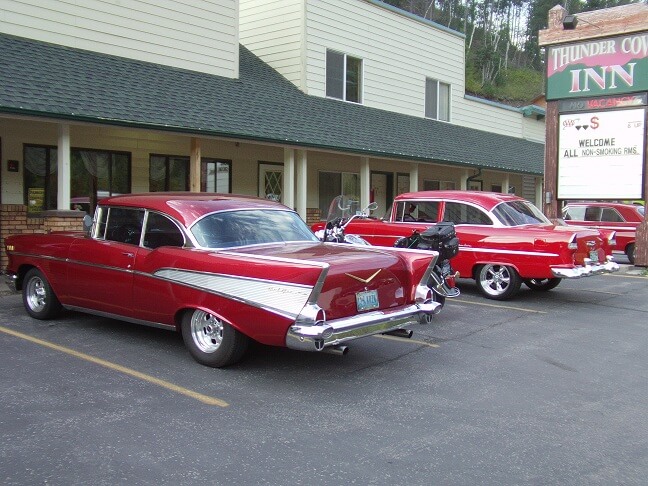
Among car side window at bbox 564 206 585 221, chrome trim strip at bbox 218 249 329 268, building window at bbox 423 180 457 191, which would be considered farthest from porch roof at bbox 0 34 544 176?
chrome trim strip at bbox 218 249 329 268

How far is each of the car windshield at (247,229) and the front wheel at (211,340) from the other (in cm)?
73

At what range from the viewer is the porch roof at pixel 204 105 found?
10.6 m

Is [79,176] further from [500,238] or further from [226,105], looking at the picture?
[500,238]

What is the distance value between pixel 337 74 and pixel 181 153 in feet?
19.4

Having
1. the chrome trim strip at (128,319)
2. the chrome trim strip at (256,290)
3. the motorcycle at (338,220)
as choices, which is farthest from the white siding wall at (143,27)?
the chrome trim strip at (256,290)

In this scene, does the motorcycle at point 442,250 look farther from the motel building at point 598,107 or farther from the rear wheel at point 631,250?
the rear wheel at point 631,250

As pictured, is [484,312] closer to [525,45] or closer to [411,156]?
[411,156]

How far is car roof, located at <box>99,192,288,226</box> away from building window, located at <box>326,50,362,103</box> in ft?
38.9

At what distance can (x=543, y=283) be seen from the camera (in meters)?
11.5

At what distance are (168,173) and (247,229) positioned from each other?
8.70 m

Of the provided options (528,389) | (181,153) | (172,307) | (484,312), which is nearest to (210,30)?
(181,153)

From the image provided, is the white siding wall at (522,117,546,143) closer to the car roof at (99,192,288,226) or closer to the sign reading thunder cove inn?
the sign reading thunder cove inn

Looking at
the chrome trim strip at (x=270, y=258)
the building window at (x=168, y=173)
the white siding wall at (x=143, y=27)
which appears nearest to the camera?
the chrome trim strip at (x=270, y=258)

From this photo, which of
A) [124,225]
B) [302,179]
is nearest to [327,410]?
[124,225]
